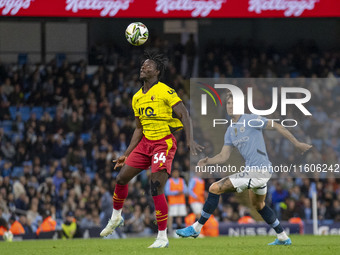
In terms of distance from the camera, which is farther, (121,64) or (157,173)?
(121,64)

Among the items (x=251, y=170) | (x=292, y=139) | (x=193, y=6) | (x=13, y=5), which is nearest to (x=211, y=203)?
(x=251, y=170)

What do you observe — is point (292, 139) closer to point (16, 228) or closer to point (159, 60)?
point (159, 60)

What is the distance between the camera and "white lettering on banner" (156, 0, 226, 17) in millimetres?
19438

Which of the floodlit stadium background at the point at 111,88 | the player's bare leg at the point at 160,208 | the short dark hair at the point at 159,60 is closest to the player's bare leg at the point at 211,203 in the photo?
the player's bare leg at the point at 160,208

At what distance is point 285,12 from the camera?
64.1 feet

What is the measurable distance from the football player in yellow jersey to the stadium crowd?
8067mm

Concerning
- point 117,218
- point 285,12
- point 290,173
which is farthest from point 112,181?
point 117,218

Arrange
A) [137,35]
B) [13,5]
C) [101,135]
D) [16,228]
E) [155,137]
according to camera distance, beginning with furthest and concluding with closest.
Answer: [101,135] → [13,5] → [16,228] → [137,35] → [155,137]

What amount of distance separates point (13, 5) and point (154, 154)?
9909mm

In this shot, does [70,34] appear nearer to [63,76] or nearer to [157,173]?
[63,76]

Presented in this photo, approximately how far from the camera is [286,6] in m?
19.5

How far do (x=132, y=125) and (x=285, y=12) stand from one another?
18.1 ft

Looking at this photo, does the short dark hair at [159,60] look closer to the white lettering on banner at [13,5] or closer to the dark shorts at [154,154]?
the dark shorts at [154,154]

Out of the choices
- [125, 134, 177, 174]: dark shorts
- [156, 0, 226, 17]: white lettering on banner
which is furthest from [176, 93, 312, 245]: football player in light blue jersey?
[156, 0, 226, 17]: white lettering on banner
